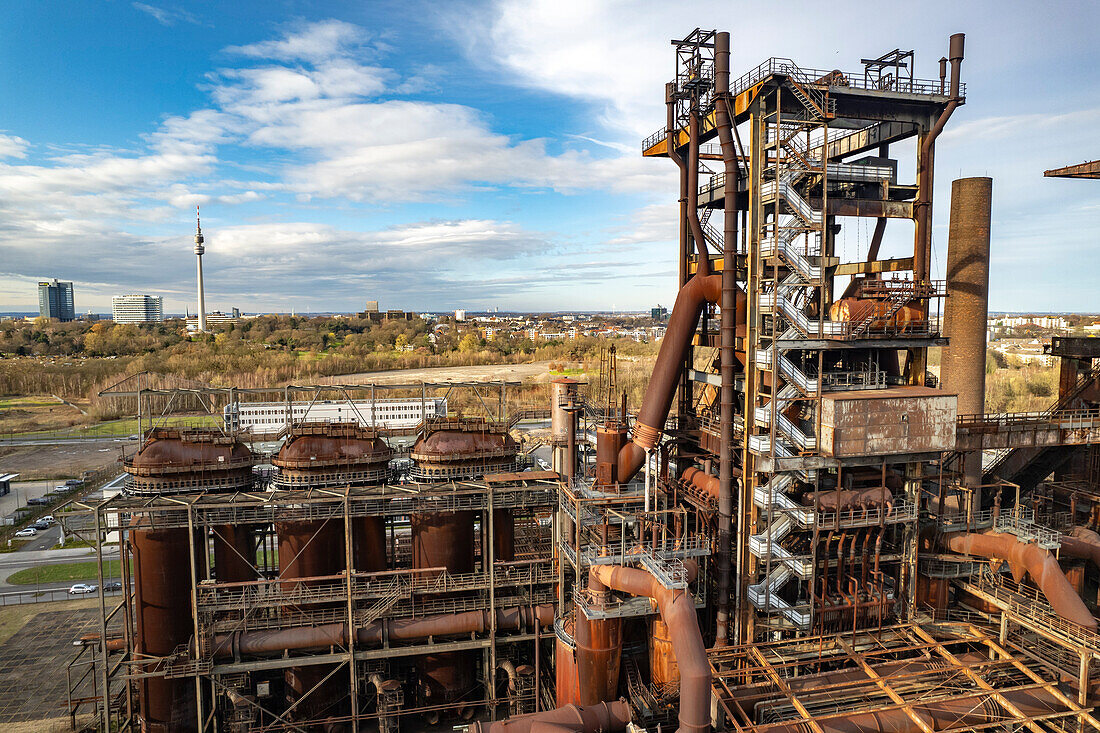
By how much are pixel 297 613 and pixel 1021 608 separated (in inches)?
995

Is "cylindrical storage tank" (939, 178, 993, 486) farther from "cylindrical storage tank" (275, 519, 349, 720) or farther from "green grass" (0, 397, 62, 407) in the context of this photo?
"green grass" (0, 397, 62, 407)

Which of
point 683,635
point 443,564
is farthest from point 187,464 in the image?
point 683,635

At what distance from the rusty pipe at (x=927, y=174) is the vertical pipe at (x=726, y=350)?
7609 mm

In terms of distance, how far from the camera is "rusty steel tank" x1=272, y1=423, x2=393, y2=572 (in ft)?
80.7

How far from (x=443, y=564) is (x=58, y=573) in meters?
30.9

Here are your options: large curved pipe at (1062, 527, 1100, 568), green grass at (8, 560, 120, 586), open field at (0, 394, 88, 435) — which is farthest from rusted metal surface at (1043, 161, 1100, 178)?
open field at (0, 394, 88, 435)

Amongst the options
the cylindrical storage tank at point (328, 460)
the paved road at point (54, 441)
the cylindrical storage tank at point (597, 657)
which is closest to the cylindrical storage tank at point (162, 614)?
the cylindrical storage tank at point (328, 460)

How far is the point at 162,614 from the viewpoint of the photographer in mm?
22797

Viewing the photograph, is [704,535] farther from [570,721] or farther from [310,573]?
[310,573]

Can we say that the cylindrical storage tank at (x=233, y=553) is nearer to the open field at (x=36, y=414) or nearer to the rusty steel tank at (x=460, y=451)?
the rusty steel tank at (x=460, y=451)

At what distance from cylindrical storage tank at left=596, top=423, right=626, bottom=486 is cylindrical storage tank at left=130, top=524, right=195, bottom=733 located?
1586 cm

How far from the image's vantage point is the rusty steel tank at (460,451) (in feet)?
84.1

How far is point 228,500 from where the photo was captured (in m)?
22.2

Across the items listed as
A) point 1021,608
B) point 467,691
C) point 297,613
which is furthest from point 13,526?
point 1021,608
